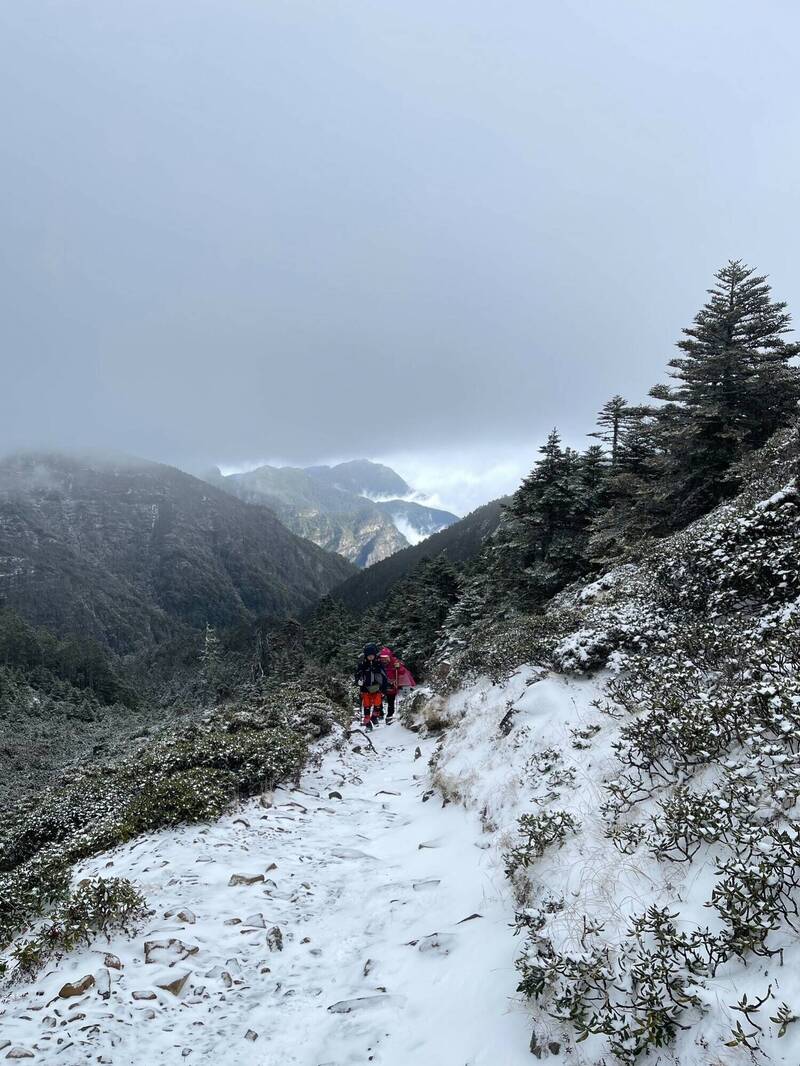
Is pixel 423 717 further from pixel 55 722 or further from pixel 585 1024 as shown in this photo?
pixel 55 722

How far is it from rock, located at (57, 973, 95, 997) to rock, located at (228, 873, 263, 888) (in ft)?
6.47

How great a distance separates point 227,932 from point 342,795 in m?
4.92

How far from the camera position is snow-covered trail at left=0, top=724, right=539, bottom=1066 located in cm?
391

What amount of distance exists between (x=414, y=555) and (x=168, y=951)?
500 ft

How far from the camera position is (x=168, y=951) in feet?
16.2

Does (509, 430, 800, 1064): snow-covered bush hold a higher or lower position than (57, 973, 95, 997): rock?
higher

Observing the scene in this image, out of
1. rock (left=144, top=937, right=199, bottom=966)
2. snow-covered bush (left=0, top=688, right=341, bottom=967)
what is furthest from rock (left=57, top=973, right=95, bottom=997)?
snow-covered bush (left=0, top=688, right=341, bottom=967)

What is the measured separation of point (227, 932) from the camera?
5375 millimetres

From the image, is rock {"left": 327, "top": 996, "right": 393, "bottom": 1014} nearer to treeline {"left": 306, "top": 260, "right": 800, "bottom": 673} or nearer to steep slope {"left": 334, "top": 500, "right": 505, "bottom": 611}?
treeline {"left": 306, "top": 260, "right": 800, "bottom": 673}

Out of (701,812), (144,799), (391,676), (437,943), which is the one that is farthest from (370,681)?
(701,812)

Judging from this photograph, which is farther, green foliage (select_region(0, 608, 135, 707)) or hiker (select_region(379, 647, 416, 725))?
green foliage (select_region(0, 608, 135, 707))

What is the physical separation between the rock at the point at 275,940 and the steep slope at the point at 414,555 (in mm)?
123174

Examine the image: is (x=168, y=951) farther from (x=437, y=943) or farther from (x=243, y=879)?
(x=437, y=943)

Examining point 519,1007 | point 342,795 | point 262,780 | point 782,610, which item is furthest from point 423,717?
point 519,1007
